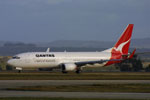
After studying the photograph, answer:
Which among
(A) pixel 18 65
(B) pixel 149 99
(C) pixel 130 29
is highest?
(C) pixel 130 29

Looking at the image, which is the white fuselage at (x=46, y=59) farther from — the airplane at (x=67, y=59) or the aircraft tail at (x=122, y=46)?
the aircraft tail at (x=122, y=46)

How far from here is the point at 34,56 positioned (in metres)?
74.9

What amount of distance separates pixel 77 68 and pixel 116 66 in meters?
33.2

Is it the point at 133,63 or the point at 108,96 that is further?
the point at 133,63

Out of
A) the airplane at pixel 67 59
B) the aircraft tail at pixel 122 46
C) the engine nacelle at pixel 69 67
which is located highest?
the aircraft tail at pixel 122 46

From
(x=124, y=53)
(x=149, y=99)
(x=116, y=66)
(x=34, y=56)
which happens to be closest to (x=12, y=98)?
(x=149, y=99)

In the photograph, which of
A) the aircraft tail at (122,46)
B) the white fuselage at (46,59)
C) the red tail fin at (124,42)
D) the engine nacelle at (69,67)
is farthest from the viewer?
the red tail fin at (124,42)

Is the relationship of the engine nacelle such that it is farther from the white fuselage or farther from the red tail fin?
the red tail fin

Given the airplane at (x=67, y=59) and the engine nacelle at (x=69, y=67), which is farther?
the airplane at (x=67, y=59)

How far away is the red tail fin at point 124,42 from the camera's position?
8181 centimetres

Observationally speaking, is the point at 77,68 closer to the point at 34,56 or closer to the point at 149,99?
the point at 34,56

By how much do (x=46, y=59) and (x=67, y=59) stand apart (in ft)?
13.2

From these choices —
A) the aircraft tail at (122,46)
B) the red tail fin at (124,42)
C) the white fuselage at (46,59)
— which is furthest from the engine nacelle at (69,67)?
the red tail fin at (124,42)

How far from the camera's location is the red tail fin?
268 ft
